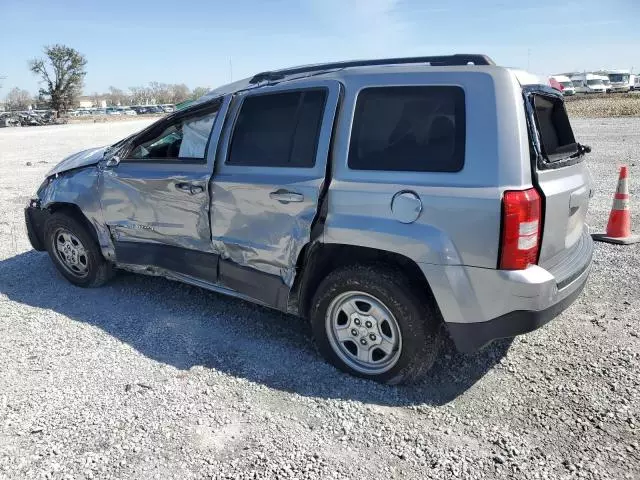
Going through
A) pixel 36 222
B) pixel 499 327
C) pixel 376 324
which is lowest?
pixel 376 324

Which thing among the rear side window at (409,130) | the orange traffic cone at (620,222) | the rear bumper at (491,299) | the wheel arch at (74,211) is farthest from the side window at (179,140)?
the orange traffic cone at (620,222)

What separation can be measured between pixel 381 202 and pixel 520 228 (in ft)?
2.54

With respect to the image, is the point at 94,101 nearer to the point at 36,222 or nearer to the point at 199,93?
the point at 199,93

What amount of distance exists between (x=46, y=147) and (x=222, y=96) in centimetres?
2102

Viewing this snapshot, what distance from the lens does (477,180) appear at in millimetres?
2713

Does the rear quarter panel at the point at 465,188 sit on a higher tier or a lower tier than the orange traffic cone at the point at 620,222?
higher

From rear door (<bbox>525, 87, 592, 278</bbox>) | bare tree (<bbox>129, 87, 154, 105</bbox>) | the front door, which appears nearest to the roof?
the front door

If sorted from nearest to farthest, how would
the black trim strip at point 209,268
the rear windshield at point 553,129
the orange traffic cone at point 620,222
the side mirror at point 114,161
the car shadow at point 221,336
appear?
the rear windshield at point 553,129
the car shadow at point 221,336
the black trim strip at point 209,268
the side mirror at point 114,161
the orange traffic cone at point 620,222

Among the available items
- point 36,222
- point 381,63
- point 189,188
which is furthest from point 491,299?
point 36,222

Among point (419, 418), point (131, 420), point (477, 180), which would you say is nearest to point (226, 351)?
point (131, 420)

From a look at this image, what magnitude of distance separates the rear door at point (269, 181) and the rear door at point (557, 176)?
123 cm

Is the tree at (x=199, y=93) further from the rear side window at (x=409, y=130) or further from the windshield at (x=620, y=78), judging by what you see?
the windshield at (x=620, y=78)

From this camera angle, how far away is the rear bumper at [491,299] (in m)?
2.74

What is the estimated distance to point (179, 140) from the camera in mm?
4203
